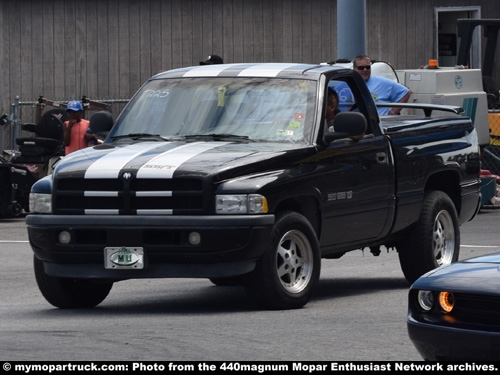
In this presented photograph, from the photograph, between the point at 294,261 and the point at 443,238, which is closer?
the point at 294,261

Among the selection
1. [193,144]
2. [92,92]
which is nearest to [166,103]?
[193,144]

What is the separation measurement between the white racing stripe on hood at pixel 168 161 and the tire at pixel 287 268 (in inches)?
31.4

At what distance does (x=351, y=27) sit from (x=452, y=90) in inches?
68.7

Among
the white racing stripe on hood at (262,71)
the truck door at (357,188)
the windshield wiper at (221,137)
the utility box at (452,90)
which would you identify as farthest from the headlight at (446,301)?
the utility box at (452,90)

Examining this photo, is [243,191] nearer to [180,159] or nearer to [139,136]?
[180,159]

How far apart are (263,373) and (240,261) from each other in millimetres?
2852

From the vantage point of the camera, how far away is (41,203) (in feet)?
35.0

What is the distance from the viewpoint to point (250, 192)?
10.1 m

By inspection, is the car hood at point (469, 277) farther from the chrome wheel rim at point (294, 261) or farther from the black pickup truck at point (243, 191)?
the chrome wheel rim at point (294, 261)

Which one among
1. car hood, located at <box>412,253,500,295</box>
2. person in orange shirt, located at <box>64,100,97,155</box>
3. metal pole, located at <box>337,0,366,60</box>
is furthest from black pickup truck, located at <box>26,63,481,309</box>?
metal pole, located at <box>337,0,366,60</box>

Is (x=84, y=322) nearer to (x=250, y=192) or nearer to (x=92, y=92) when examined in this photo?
(x=250, y=192)

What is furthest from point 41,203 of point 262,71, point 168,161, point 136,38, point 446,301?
point 136,38

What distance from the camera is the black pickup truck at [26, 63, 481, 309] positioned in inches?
400

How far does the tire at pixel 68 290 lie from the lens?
35.7ft
